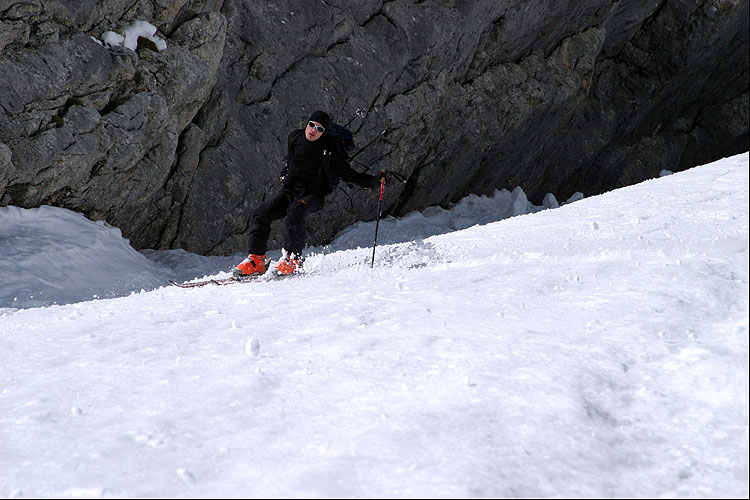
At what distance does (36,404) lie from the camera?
3.12m

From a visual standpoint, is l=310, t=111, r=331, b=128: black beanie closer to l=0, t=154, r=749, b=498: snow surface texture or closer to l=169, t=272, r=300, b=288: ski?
l=169, t=272, r=300, b=288: ski

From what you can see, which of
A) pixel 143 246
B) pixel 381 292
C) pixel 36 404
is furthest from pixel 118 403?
pixel 143 246

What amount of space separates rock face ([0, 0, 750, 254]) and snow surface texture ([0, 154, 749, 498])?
4493mm

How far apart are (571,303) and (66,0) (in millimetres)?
9292

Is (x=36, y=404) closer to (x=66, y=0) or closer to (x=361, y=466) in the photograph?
(x=361, y=466)

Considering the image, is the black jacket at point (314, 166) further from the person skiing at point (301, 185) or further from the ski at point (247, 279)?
the ski at point (247, 279)

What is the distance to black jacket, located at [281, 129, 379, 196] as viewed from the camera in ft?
27.0

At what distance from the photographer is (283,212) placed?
337 inches

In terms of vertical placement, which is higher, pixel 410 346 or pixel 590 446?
pixel 410 346

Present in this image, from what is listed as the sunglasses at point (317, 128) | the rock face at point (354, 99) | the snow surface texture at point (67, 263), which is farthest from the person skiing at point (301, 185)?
the snow surface texture at point (67, 263)

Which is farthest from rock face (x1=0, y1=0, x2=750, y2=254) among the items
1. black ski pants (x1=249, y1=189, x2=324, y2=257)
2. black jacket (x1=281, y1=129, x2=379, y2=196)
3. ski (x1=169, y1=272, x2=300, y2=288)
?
ski (x1=169, y1=272, x2=300, y2=288)

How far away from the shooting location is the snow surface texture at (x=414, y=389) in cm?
226

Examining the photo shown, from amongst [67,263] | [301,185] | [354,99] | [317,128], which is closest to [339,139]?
[317,128]

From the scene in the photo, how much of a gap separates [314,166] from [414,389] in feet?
18.9
